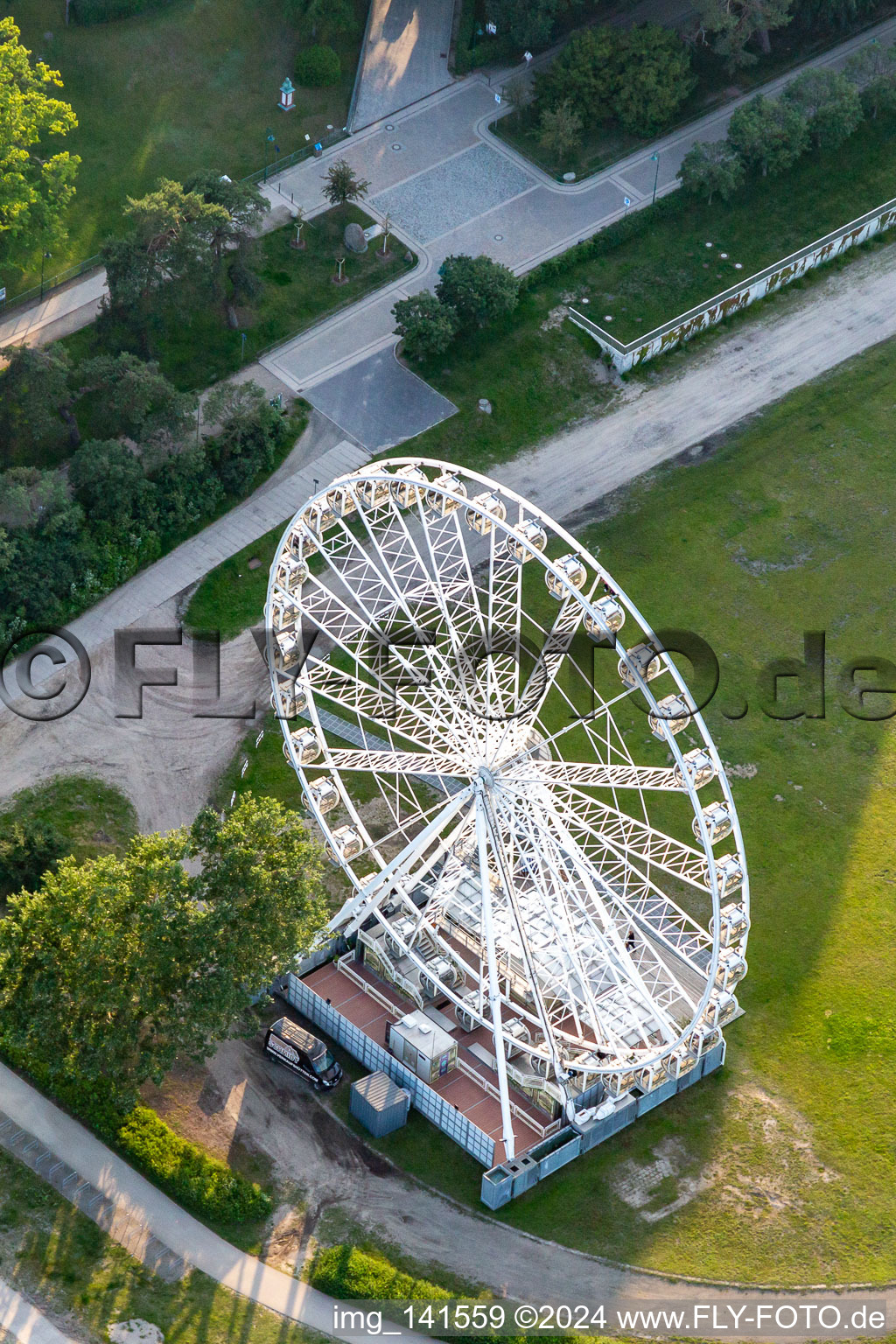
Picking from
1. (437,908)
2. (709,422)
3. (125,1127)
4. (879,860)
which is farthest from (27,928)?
(709,422)

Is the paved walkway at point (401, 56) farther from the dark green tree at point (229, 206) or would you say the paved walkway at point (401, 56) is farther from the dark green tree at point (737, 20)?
the dark green tree at point (737, 20)

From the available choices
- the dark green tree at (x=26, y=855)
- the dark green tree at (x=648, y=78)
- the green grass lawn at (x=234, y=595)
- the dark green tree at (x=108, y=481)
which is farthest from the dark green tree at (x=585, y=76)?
the dark green tree at (x=26, y=855)

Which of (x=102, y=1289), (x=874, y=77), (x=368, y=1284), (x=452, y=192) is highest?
(x=452, y=192)

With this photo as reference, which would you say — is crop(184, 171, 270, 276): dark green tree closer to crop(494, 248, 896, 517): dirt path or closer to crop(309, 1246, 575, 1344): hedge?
crop(494, 248, 896, 517): dirt path

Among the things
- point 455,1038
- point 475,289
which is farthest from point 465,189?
point 455,1038

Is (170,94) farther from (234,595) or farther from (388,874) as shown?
(388,874)

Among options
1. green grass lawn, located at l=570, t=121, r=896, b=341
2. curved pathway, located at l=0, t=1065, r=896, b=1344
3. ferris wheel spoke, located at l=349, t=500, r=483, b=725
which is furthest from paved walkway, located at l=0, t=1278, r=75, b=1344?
green grass lawn, located at l=570, t=121, r=896, b=341
